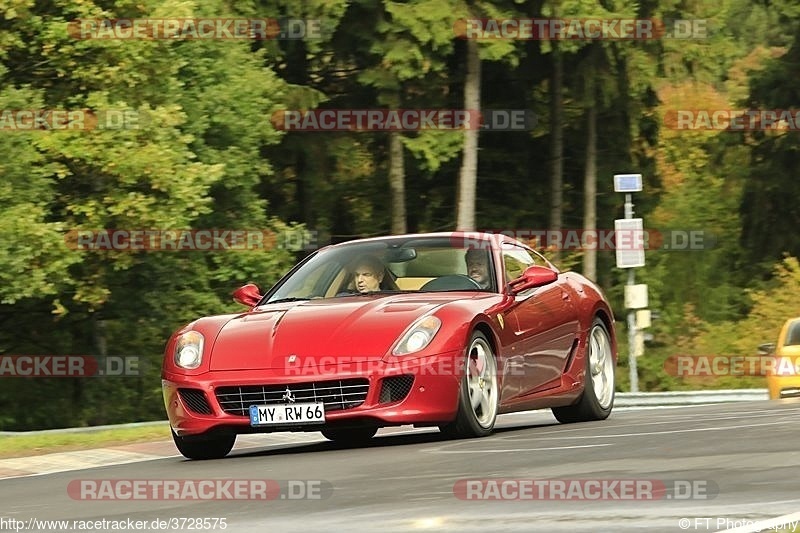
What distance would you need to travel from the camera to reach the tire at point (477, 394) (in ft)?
39.8

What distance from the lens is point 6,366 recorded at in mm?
41844

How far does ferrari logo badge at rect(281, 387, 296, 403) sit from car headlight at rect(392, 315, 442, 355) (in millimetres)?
706

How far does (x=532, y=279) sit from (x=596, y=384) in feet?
6.98

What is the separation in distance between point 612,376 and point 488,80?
106 ft

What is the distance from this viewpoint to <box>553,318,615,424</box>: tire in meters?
14.7

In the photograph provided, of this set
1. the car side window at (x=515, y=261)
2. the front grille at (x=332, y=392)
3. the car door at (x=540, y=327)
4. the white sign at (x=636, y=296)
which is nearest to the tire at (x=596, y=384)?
the car door at (x=540, y=327)

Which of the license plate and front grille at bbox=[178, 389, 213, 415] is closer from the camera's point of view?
the license plate

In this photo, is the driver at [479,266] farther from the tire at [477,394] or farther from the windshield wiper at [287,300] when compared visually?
the windshield wiper at [287,300]

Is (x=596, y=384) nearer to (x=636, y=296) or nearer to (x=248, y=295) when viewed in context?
(x=248, y=295)

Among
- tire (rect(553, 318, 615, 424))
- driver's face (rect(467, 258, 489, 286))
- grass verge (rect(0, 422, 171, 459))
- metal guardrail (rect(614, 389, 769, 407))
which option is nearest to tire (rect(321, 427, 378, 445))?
driver's face (rect(467, 258, 489, 286))

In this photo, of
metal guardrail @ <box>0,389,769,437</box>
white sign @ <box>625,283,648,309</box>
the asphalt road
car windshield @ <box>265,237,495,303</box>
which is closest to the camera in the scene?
the asphalt road

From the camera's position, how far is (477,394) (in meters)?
12.4

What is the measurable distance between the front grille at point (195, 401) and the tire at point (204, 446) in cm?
28

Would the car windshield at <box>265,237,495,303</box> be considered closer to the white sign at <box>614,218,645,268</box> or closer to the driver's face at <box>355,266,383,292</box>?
the driver's face at <box>355,266,383,292</box>
